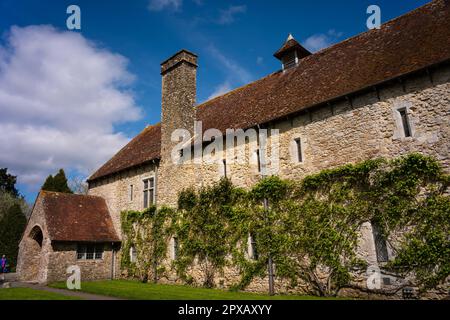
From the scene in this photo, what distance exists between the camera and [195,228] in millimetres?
15969

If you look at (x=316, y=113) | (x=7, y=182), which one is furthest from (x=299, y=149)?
(x=7, y=182)

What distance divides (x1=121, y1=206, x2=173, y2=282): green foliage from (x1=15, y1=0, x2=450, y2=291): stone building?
656 mm

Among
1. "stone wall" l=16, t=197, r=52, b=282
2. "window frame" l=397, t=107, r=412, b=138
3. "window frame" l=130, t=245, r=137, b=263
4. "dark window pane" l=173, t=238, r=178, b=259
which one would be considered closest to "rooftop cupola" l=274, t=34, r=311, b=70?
"window frame" l=397, t=107, r=412, b=138

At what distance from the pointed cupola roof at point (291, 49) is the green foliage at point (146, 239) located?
10.2 m

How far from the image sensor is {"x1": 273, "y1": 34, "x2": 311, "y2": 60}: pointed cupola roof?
1834 cm

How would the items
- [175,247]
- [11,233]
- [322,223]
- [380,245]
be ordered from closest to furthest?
[380,245]
[322,223]
[175,247]
[11,233]

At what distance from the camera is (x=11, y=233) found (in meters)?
30.6

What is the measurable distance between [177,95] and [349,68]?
919 cm

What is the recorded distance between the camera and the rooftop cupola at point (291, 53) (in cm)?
1839

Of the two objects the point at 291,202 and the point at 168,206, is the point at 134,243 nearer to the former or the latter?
the point at 168,206

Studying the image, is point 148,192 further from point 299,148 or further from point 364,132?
point 364,132

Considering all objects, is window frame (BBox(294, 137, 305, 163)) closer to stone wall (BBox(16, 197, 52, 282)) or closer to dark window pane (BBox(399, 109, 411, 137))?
dark window pane (BBox(399, 109, 411, 137))
